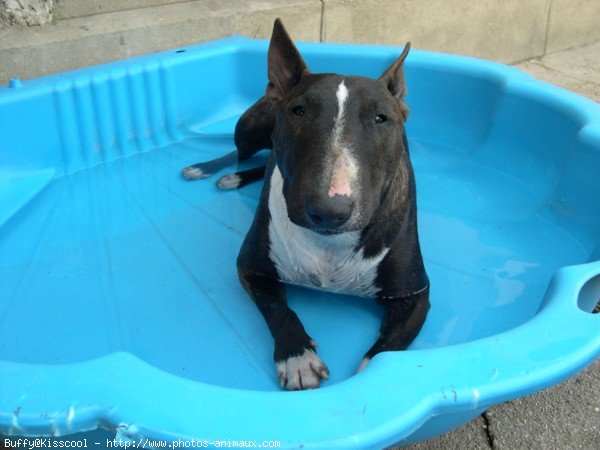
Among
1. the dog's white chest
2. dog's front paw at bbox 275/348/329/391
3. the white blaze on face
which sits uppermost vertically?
the white blaze on face

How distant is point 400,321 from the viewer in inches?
89.1

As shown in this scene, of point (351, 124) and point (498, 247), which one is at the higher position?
point (351, 124)

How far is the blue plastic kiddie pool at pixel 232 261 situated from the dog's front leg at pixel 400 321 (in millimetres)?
93

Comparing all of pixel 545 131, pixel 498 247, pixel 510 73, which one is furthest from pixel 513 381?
pixel 510 73

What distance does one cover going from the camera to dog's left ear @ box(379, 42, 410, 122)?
223cm

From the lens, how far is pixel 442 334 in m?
2.39

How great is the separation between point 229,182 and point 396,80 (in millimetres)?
1182

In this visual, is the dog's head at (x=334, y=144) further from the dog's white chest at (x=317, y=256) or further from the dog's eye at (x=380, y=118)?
the dog's white chest at (x=317, y=256)

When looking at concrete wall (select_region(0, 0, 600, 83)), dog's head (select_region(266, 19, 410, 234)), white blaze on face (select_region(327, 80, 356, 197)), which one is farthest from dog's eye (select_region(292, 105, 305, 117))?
concrete wall (select_region(0, 0, 600, 83))

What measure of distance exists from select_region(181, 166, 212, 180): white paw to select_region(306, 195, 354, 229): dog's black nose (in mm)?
1608

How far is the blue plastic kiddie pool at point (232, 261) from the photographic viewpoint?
1.51 metres

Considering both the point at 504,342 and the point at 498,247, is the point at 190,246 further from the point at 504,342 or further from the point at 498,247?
the point at 504,342

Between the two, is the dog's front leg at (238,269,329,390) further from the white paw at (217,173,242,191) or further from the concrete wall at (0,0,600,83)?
the concrete wall at (0,0,600,83)

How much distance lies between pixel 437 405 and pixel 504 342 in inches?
10.8
